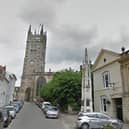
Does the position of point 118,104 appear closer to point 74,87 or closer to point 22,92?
point 74,87

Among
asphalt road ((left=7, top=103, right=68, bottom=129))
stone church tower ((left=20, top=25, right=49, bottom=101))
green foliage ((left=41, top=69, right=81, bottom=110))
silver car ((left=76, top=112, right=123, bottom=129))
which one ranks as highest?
stone church tower ((left=20, top=25, right=49, bottom=101))

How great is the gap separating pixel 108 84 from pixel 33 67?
7529 cm

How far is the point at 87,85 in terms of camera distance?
23.6 m

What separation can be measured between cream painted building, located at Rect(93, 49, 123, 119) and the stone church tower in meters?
63.1

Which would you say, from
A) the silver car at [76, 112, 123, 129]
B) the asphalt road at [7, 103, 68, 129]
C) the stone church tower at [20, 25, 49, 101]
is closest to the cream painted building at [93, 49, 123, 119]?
the silver car at [76, 112, 123, 129]

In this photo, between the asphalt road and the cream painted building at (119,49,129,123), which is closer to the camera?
the asphalt road

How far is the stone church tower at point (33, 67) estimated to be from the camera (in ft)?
299

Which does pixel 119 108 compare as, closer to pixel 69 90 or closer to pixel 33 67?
pixel 69 90

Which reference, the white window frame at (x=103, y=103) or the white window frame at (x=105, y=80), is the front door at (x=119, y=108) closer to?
the white window frame at (x=103, y=103)

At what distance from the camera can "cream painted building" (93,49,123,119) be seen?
2358 centimetres

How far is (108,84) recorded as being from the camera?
83.1ft

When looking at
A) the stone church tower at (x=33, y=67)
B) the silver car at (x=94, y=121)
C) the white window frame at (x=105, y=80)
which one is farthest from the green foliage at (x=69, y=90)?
the stone church tower at (x=33, y=67)

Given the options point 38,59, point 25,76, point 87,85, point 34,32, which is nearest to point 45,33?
point 34,32

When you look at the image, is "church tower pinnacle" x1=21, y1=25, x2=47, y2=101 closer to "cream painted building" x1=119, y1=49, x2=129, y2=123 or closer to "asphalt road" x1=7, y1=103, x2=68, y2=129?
"asphalt road" x1=7, y1=103, x2=68, y2=129
